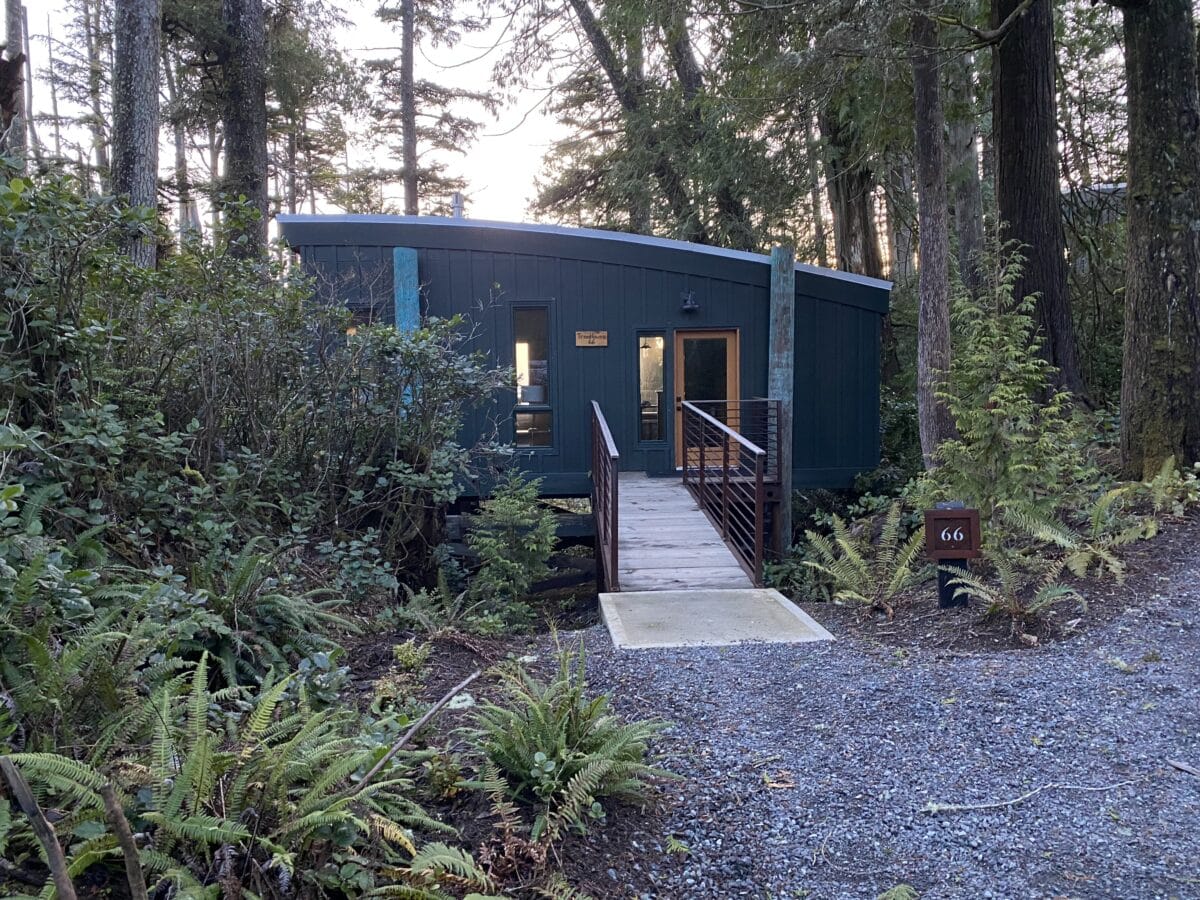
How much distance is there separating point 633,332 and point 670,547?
3.76m

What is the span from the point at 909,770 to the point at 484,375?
3978 millimetres

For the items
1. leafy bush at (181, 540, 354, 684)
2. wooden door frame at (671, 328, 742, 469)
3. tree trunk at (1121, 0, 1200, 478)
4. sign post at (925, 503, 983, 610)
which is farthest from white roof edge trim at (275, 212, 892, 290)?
leafy bush at (181, 540, 354, 684)

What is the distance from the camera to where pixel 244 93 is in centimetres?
1082

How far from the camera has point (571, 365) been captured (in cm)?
974

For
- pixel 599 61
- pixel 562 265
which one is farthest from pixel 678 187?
pixel 562 265

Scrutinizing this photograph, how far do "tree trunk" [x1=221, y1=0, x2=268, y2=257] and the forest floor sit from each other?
364 inches

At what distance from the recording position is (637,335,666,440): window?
989cm

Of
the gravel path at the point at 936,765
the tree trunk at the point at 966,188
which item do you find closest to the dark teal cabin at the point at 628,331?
the tree trunk at the point at 966,188

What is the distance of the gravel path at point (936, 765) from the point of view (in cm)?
212

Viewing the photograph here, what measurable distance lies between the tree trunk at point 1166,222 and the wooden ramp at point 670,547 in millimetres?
2923

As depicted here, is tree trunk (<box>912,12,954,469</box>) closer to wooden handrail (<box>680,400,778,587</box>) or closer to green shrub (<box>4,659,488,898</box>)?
wooden handrail (<box>680,400,778,587</box>)

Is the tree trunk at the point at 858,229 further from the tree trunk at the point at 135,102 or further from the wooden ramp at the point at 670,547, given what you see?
the tree trunk at the point at 135,102

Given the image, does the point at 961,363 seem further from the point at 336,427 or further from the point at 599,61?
the point at 599,61

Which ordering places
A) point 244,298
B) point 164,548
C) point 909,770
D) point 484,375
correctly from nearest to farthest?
point 909,770, point 164,548, point 244,298, point 484,375
